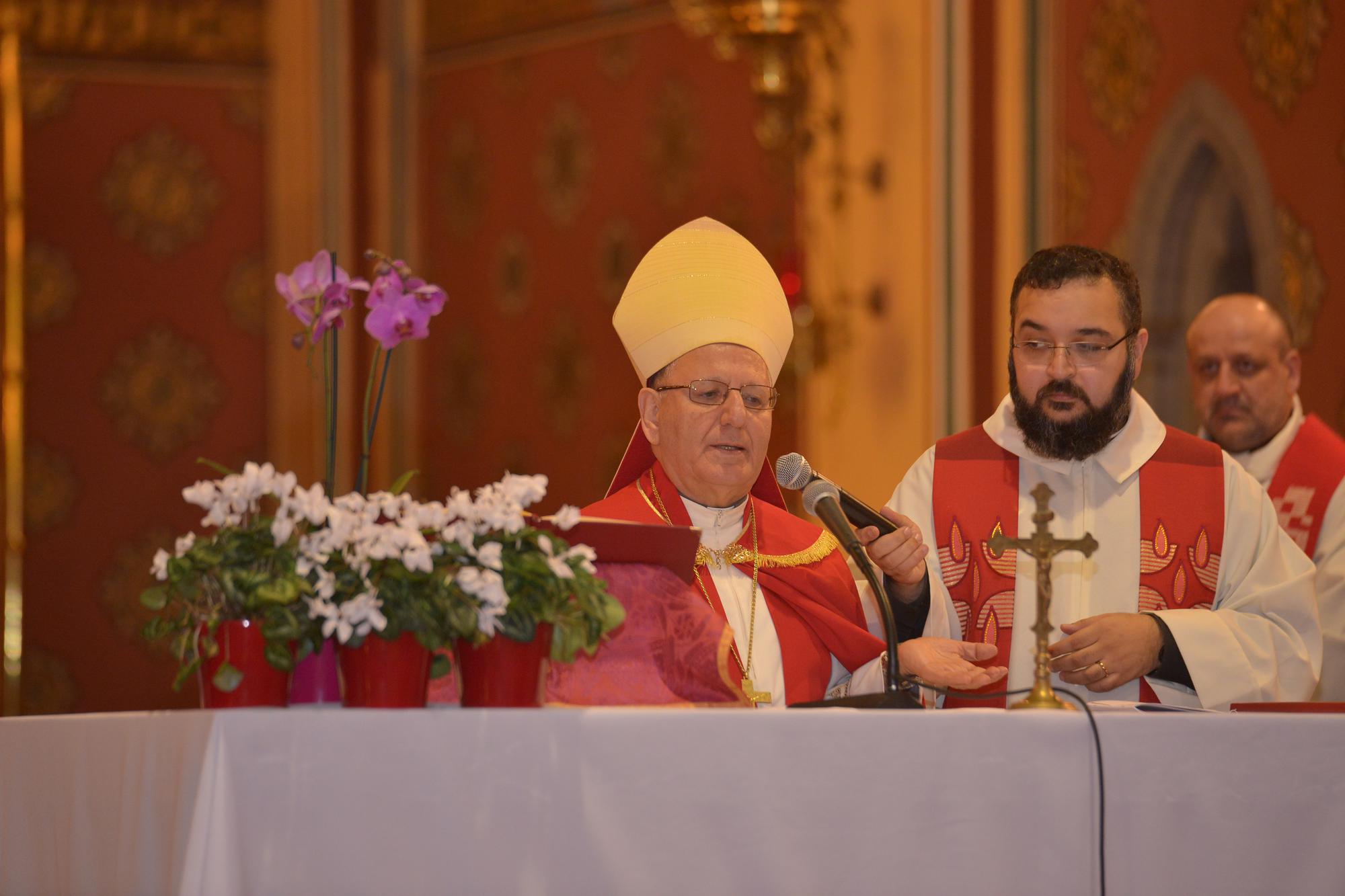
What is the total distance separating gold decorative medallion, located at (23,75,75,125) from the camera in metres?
8.10

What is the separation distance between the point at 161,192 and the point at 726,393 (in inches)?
215

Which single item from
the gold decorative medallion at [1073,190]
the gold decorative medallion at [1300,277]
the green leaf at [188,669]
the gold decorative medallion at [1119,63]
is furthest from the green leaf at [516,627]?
the gold decorative medallion at [1119,63]

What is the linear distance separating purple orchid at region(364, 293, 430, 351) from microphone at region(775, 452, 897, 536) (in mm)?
635

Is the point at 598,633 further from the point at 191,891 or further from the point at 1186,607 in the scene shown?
the point at 1186,607

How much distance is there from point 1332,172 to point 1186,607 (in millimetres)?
2543

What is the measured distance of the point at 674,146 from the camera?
7723 mm

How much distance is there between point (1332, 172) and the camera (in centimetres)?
568

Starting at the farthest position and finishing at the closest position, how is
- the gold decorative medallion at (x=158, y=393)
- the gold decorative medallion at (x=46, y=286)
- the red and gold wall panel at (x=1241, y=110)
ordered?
the gold decorative medallion at (x=158, y=393) → the gold decorative medallion at (x=46, y=286) → the red and gold wall panel at (x=1241, y=110)

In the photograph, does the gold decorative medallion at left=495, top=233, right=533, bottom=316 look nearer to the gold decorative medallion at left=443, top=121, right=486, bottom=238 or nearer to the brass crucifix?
the gold decorative medallion at left=443, top=121, right=486, bottom=238

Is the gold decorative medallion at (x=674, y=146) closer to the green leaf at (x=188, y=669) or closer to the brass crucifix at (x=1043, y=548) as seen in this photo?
the brass crucifix at (x=1043, y=548)

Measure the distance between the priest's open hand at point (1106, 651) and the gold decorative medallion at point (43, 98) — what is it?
625 cm

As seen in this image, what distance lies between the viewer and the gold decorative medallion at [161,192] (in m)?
8.21

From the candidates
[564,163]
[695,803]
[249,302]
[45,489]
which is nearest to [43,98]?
[249,302]

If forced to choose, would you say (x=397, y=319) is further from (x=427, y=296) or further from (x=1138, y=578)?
(x=1138, y=578)
